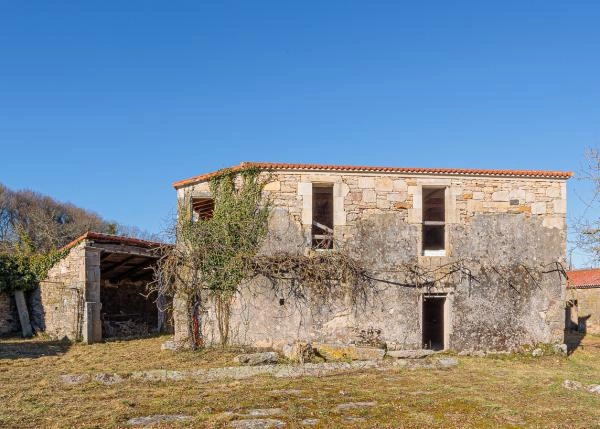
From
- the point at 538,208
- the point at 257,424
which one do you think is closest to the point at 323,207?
the point at 538,208

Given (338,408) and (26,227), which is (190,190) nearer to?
(338,408)

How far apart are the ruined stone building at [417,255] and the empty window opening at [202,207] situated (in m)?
0.77

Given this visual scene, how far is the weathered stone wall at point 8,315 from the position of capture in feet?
53.3

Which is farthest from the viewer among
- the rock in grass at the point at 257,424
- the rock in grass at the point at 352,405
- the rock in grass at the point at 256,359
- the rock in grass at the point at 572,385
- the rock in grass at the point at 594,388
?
the rock in grass at the point at 256,359

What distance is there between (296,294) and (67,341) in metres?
7.64

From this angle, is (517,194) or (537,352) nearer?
(537,352)

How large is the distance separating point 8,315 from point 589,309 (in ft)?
77.8

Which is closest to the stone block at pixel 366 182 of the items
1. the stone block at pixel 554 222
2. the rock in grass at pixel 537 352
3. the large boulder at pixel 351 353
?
the large boulder at pixel 351 353

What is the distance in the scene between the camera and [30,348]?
13492 millimetres

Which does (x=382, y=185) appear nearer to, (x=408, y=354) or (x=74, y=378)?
(x=408, y=354)

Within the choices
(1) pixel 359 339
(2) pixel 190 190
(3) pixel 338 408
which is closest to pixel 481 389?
(3) pixel 338 408

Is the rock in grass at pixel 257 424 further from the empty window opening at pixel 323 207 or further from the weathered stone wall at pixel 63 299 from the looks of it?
the weathered stone wall at pixel 63 299

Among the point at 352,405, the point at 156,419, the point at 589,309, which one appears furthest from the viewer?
the point at 589,309

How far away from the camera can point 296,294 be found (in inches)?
481
